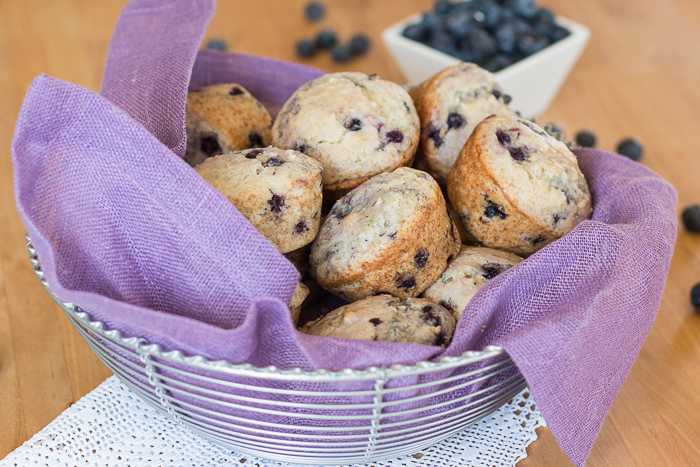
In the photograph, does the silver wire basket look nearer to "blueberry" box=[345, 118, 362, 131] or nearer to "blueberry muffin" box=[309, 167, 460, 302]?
"blueberry muffin" box=[309, 167, 460, 302]

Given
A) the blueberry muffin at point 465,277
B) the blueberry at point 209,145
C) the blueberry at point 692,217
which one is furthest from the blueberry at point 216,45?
the blueberry at point 692,217

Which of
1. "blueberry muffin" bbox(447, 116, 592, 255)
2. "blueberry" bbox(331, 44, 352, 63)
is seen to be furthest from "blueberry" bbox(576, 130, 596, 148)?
"blueberry" bbox(331, 44, 352, 63)

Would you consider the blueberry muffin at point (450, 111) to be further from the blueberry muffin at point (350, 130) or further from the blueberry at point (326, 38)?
the blueberry at point (326, 38)

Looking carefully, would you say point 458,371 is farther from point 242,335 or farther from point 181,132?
point 181,132

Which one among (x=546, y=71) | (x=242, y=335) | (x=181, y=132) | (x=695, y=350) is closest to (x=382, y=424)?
(x=242, y=335)

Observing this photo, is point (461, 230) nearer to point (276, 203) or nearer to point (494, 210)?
point (494, 210)

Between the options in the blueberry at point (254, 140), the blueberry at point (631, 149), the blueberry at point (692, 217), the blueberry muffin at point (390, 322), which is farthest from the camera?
the blueberry at point (631, 149)
